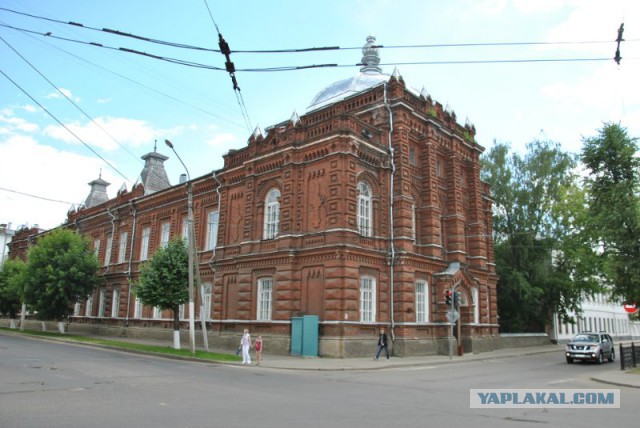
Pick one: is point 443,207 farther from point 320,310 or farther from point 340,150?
point 320,310

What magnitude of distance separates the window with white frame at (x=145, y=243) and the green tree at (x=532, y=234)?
2733 centimetres

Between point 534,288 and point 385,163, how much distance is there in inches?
707

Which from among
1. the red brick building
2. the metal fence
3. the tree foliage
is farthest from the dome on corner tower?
the metal fence

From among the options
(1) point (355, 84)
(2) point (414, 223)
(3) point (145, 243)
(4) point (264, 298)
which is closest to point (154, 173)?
(3) point (145, 243)

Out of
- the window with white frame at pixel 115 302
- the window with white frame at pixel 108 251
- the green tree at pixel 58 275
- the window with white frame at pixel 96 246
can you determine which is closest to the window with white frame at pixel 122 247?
the window with white frame at pixel 108 251

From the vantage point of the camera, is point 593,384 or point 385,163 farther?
point 385,163

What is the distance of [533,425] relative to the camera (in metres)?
8.35

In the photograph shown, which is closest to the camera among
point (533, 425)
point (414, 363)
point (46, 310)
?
point (533, 425)

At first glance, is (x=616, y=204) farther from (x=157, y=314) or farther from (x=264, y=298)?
(x=157, y=314)

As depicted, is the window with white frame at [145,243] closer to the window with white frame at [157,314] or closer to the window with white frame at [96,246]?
the window with white frame at [157,314]

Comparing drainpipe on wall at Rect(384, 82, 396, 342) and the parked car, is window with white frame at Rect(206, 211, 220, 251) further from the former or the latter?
the parked car

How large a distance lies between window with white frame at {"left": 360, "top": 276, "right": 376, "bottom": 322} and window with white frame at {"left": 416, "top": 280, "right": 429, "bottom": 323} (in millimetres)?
3383

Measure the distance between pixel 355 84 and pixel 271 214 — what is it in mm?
10716

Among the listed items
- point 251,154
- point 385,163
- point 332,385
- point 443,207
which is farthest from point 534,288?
point 332,385
